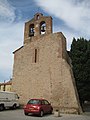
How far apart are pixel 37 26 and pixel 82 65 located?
826cm

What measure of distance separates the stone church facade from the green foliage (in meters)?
1.13

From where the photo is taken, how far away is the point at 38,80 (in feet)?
83.3

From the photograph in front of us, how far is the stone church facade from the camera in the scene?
73.7 ft

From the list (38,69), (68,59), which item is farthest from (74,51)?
(38,69)

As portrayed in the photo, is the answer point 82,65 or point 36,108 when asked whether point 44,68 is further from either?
point 36,108

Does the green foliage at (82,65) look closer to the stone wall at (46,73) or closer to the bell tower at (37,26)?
the stone wall at (46,73)

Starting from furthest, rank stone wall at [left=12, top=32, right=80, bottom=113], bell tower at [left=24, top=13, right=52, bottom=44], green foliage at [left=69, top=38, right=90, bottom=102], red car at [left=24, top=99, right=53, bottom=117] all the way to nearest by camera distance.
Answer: bell tower at [left=24, top=13, right=52, bottom=44]
green foliage at [left=69, top=38, right=90, bottom=102]
stone wall at [left=12, top=32, right=80, bottom=113]
red car at [left=24, top=99, right=53, bottom=117]

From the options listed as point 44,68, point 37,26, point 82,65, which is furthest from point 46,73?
point 37,26

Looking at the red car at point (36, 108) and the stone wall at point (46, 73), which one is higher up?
the stone wall at point (46, 73)

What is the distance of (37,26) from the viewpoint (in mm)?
27734

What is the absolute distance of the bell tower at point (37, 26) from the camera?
A: 26938 millimetres

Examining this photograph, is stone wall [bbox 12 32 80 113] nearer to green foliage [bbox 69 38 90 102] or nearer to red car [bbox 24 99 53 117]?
green foliage [bbox 69 38 90 102]

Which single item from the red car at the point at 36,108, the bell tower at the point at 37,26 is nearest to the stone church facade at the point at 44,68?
the bell tower at the point at 37,26

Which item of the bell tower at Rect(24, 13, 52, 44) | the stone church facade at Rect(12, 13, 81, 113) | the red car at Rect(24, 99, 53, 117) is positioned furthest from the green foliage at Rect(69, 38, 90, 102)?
the red car at Rect(24, 99, 53, 117)
